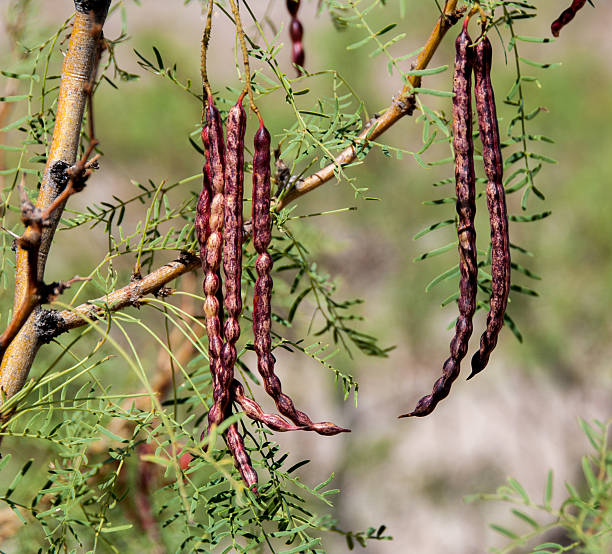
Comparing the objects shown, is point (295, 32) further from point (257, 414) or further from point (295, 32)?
point (257, 414)

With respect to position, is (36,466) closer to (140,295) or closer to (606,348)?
(140,295)

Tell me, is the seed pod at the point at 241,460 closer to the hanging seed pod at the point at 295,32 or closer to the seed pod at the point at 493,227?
the seed pod at the point at 493,227

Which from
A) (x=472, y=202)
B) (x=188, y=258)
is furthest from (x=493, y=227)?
(x=188, y=258)

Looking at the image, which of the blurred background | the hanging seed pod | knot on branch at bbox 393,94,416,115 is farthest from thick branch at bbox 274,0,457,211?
the blurred background

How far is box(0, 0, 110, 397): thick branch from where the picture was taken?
0.75 ft

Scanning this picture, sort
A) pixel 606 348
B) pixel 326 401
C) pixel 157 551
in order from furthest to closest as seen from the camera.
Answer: pixel 326 401 < pixel 606 348 < pixel 157 551

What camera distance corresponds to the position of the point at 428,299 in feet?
5.89

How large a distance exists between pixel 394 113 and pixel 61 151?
0.13m

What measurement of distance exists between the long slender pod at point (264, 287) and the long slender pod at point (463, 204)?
0.13 ft

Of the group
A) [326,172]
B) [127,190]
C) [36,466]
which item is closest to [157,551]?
[36,466]

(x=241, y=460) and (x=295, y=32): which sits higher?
(x=295, y=32)

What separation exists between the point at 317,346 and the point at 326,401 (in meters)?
1.63

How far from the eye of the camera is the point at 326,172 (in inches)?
9.6

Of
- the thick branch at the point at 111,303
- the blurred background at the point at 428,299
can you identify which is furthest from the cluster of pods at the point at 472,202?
the blurred background at the point at 428,299
